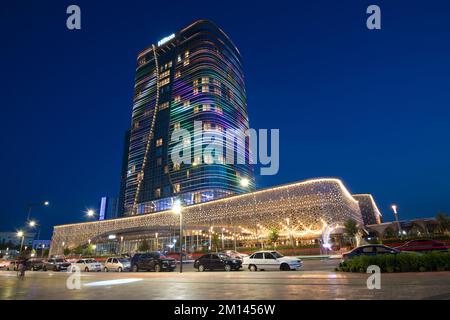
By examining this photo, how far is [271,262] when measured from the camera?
23.8 meters

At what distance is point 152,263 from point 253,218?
47.4 m

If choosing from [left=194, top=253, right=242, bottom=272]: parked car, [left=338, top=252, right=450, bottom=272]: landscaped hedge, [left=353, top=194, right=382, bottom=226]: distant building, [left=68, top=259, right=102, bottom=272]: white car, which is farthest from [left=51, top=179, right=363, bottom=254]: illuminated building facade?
[left=353, top=194, right=382, bottom=226]: distant building

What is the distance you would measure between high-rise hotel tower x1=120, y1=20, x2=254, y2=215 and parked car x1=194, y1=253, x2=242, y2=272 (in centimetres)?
8855

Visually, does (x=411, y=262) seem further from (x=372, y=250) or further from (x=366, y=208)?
(x=366, y=208)

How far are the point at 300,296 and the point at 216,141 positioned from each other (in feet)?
387

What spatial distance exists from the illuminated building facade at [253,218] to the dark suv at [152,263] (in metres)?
24.4

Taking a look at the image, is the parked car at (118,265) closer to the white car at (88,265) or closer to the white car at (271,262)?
the white car at (88,265)

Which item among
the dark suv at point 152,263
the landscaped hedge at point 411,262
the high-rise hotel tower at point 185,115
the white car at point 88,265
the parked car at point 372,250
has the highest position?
the high-rise hotel tower at point 185,115

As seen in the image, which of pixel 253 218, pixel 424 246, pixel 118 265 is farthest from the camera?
pixel 253 218

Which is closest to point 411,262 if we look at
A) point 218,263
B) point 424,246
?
point 424,246

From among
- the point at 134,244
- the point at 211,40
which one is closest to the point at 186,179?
the point at 134,244

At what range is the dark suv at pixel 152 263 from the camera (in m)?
28.1

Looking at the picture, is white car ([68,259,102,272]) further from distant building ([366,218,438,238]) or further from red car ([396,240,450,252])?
distant building ([366,218,438,238])

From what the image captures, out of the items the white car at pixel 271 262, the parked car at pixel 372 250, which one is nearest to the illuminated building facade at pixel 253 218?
the white car at pixel 271 262
